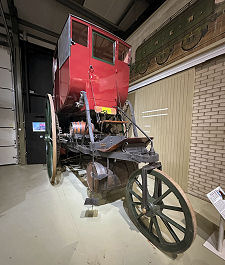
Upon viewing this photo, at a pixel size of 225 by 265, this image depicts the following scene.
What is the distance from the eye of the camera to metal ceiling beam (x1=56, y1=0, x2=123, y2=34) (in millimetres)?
3309

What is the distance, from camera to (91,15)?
364 cm

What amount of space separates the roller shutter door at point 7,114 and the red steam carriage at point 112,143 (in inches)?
127

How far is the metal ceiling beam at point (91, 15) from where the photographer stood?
3309 millimetres

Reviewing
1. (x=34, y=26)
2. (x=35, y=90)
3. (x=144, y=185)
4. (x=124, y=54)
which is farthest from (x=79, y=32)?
(x=35, y=90)

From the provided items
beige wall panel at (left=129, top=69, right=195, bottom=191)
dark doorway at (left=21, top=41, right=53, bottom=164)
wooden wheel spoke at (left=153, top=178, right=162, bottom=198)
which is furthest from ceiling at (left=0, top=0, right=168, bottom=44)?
wooden wheel spoke at (left=153, top=178, right=162, bottom=198)

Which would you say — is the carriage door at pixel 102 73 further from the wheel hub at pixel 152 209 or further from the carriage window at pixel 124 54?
the wheel hub at pixel 152 209

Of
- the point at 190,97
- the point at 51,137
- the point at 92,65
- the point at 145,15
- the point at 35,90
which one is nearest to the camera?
the point at 92,65

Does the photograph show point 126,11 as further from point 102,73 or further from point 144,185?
point 144,185

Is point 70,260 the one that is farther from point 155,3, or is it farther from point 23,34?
point 23,34

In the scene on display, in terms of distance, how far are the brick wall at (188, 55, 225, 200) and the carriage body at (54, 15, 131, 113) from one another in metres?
1.41

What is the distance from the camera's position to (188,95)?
90.4 inches

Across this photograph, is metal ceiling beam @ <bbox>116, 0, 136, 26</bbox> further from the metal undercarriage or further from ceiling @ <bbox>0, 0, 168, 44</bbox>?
the metal undercarriage

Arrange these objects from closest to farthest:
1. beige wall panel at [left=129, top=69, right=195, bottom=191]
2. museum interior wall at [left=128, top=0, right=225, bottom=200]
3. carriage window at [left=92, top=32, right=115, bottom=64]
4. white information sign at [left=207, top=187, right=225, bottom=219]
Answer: white information sign at [left=207, top=187, right=225, bottom=219] < museum interior wall at [left=128, top=0, right=225, bottom=200] < carriage window at [left=92, top=32, right=115, bottom=64] < beige wall panel at [left=129, top=69, right=195, bottom=191]

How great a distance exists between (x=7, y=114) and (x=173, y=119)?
5222 millimetres
